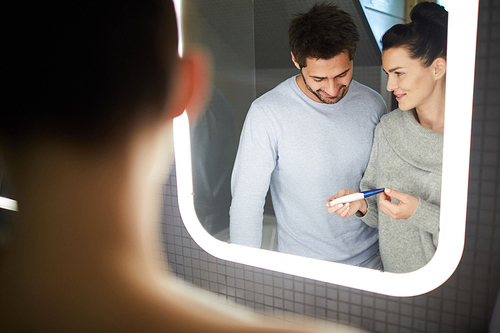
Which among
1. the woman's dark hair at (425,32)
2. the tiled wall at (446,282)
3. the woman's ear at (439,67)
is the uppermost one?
the woman's dark hair at (425,32)

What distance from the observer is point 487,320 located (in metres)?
0.80

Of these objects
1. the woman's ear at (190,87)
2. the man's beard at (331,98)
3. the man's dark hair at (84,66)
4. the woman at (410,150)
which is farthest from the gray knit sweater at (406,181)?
the man's dark hair at (84,66)

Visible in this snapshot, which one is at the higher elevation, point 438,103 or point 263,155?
point 438,103

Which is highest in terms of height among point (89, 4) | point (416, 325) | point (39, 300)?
point (89, 4)

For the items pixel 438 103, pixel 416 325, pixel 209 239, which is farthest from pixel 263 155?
pixel 416 325

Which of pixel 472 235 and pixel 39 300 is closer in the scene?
pixel 472 235

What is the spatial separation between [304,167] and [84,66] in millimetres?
839

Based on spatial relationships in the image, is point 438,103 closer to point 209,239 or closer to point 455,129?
point 455,129

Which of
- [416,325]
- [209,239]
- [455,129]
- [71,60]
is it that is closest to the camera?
[455,129]

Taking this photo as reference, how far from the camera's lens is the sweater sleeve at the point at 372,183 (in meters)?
0.87

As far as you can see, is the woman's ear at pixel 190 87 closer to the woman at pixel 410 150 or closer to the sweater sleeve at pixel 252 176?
the sweater sleeve at pixel 252 176

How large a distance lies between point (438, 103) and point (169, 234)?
88 cm

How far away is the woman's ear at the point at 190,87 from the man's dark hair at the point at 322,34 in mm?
306

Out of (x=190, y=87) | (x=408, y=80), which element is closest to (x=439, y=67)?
(x=408, y=80)
